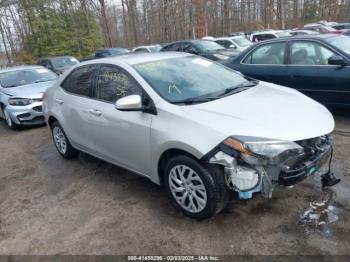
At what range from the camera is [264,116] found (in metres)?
3.21

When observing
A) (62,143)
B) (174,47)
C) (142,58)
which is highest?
(142,58)

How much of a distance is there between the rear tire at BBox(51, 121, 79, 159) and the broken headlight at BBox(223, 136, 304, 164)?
10.8ft

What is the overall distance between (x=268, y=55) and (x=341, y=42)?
1254mm

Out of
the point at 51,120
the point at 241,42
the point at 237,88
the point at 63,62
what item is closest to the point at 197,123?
the point at 237,88

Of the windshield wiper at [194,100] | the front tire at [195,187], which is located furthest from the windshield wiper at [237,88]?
the front tire at [195,187]

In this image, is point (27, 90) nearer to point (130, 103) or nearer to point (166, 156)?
point (130, 103)

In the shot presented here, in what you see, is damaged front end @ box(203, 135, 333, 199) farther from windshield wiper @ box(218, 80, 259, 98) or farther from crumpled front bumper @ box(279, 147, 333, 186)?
windshield wiper @ box(218, 80, 259, 98)

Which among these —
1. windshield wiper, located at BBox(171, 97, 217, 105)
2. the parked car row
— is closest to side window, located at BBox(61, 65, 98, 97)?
the parked car row

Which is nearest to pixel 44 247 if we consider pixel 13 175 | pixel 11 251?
pixel 11 251

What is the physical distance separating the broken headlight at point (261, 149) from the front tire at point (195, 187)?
314mm

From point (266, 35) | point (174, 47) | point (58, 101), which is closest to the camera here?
point (58, 101)

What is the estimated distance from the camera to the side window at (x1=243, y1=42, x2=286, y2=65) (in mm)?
6367

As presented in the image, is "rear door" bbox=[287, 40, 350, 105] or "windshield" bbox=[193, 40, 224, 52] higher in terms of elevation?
"rear door" bbox=[287, 40, 350, 105]

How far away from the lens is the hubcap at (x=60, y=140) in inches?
216
